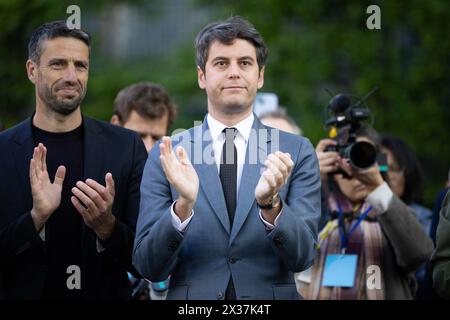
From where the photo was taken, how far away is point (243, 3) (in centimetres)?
1270

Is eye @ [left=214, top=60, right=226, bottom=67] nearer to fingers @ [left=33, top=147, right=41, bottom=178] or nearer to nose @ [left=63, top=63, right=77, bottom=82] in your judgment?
nose @ [left=63, top=63, right=77, bottom=82]

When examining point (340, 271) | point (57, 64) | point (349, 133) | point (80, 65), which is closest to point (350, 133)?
point (349, 133)

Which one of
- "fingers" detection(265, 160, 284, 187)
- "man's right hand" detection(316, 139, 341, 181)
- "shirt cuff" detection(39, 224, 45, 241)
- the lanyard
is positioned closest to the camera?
"fingers" detection(265, 160, 284, 187)

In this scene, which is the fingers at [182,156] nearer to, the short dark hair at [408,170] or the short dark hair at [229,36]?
the short dark hair at [229,36]

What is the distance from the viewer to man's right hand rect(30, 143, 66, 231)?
15.7 feet

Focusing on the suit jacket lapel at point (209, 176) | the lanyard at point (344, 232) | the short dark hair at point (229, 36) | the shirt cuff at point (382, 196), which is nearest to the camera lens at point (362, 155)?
the shirt cuff at point (382, 196)

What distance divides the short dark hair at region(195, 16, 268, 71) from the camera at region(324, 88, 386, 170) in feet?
4.10

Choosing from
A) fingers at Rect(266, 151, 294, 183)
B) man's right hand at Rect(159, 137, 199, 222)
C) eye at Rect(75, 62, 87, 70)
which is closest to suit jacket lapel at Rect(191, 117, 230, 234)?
man's right hand at Rect(159, 137, 199, 222)

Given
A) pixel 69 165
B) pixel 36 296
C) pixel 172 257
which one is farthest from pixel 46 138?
pixel 172 257

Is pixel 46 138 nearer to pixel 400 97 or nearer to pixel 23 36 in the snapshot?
pixel 400 97

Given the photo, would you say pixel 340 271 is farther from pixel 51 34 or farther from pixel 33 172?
pixel 51 34

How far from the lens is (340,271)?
6.09m

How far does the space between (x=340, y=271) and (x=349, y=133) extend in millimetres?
834

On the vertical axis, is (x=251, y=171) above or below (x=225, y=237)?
above
